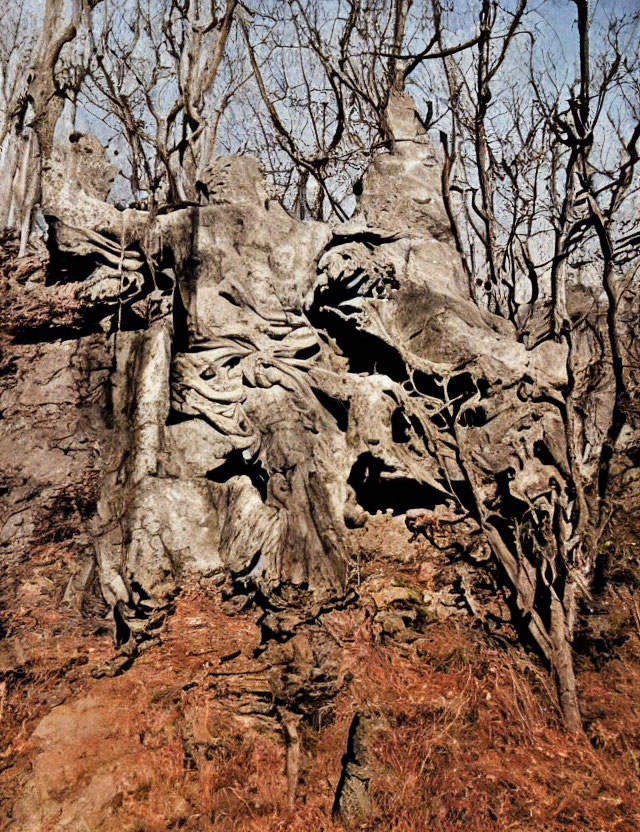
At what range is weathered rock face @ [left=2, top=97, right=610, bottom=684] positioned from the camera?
6.63m

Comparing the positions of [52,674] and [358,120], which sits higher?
[358,120]

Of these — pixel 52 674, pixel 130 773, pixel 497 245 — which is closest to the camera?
pixel 130 773

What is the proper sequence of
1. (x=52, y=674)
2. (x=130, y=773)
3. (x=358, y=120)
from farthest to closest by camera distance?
(x=358, y=120) < (x=52, y=674) < (x=130, y=773)

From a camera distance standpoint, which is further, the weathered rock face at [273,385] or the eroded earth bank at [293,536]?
the weathered rock face at [273,385]

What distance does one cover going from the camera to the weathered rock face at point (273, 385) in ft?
21.8

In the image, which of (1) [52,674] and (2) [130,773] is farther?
(1) [52,674]

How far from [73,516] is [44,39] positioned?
10679 mm

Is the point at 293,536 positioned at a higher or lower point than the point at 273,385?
lower

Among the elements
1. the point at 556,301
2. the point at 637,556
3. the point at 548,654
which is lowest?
the point at 548,654

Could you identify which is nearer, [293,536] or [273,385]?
[293,536]

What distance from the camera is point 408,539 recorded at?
23.3 feet

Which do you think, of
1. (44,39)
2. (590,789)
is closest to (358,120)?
(44,39)

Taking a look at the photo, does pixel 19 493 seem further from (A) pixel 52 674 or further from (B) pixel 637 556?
(B) pixel 637 556

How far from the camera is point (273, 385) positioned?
742 cm
